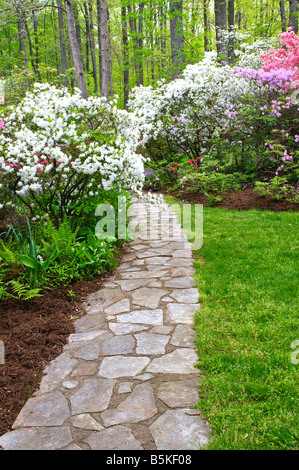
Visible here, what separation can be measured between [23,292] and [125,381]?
170cm

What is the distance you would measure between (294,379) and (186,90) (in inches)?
305

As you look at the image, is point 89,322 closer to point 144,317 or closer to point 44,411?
→ point 144,317

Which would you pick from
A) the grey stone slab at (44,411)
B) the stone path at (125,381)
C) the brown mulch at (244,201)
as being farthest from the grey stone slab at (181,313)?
the brown mulch at (244,201)

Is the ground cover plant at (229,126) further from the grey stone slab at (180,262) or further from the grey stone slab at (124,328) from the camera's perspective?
the grey stone slab at (124,328)

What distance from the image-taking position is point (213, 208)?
7.29m

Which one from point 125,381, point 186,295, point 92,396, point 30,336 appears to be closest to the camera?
point 92,396

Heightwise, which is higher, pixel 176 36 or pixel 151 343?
pixel 176 36

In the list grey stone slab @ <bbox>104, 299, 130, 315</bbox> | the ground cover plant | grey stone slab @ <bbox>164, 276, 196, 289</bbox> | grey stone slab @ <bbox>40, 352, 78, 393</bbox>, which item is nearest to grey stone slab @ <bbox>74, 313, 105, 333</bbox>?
grey stone slab @ <bbox>104, 299, 130, 315</bbox>

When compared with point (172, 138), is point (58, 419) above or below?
below

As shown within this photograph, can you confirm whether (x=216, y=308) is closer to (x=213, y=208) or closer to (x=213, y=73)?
(x=213, y=208)

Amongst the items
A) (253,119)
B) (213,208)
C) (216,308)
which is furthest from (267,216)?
(216,308)

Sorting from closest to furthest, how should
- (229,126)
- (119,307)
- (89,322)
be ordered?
(89,322)
(119,307)
(229,126)

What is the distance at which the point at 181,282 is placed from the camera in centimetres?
432

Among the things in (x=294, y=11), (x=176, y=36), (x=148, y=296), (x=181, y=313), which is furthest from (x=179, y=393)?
(x=294, y=11)
